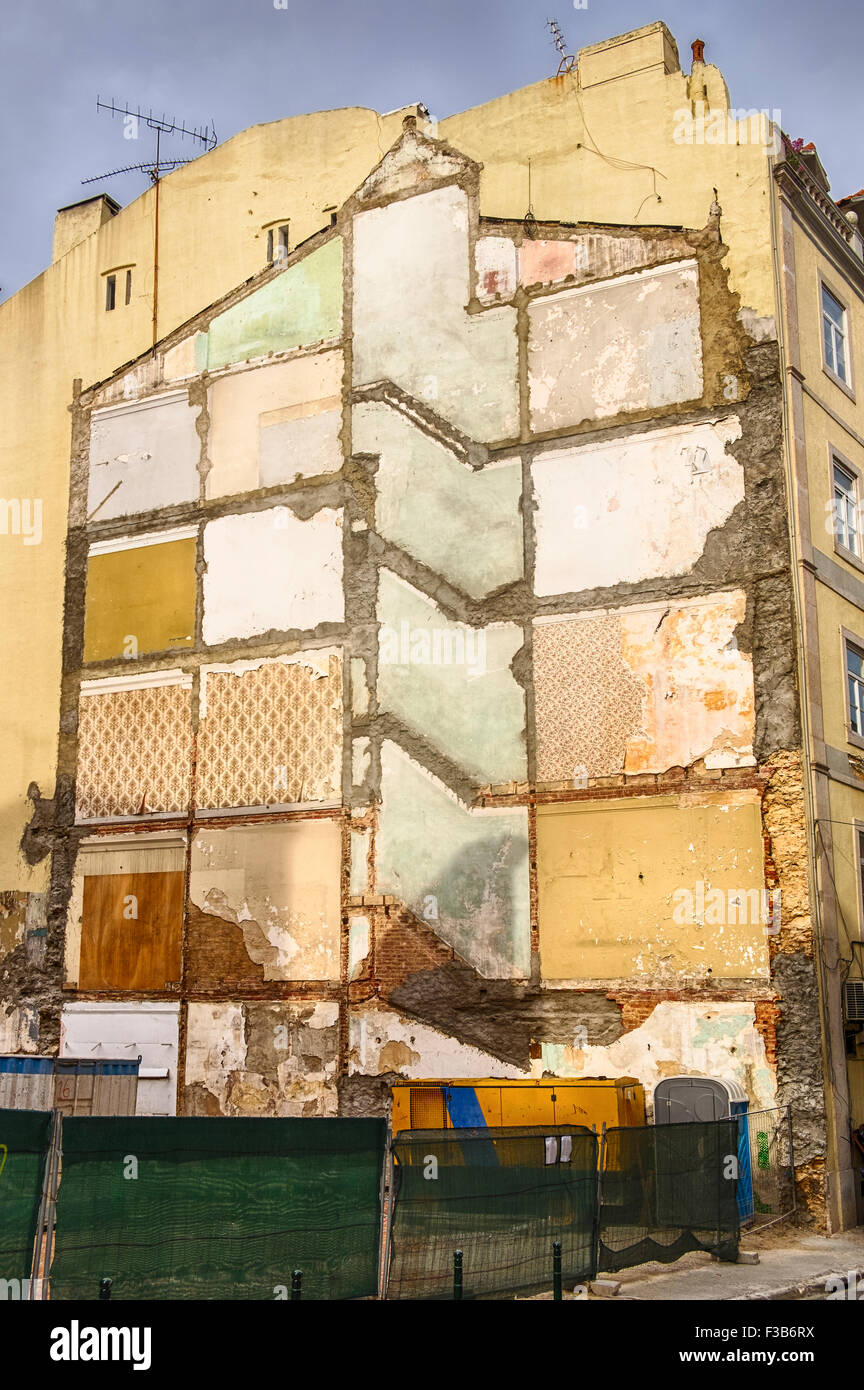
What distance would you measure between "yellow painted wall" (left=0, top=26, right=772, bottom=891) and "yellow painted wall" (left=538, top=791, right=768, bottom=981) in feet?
28.3

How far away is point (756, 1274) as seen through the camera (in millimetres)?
13531

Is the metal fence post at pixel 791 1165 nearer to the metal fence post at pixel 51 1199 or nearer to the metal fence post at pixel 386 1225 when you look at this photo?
the metal fence post at pixel 386 1225

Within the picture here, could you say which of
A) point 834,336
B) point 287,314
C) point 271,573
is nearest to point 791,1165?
point 271,573

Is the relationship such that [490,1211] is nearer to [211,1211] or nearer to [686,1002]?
[211,1211]

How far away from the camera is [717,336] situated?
763 inches

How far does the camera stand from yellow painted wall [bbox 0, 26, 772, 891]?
21203mm

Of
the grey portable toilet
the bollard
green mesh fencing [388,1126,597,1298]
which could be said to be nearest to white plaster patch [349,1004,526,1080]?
the grey portable toilet

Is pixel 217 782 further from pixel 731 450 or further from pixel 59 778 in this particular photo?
pixel 731 450

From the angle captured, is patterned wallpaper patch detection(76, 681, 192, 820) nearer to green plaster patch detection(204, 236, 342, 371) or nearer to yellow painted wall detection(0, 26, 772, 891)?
yellow painted wall detection(0, 26, 772, 891)

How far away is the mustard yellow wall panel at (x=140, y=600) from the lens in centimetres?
2339

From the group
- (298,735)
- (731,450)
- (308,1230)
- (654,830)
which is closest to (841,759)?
(654,830)

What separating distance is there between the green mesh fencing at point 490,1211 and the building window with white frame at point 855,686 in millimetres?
9288

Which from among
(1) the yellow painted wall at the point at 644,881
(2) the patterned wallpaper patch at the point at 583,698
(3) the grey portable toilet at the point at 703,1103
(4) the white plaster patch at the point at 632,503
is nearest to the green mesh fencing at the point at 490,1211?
(3) the grey portable toilet at the point at 703,1103
